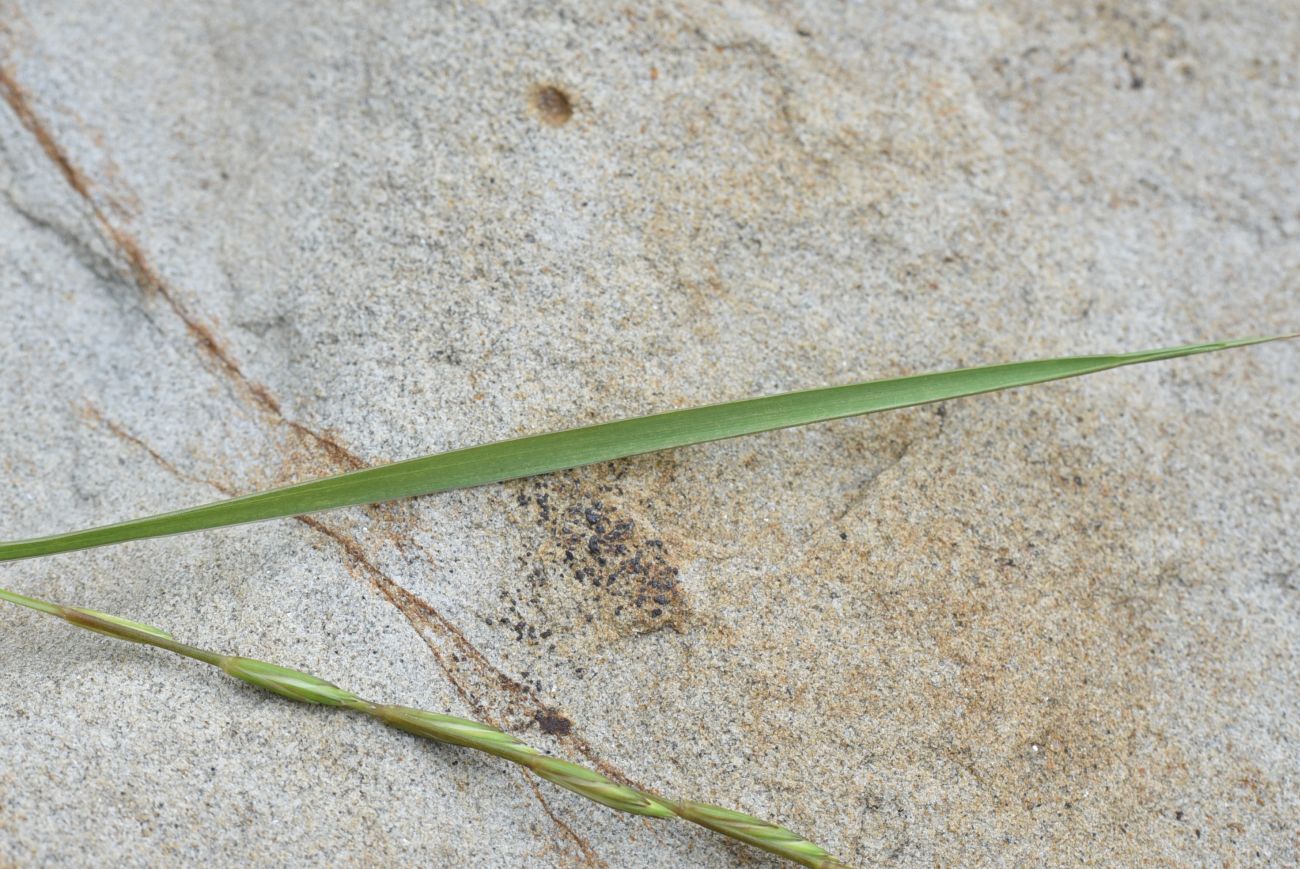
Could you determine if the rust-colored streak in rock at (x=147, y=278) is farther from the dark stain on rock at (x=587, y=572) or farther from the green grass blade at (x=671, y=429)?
the dark stain on rock at (x=587, y=572)

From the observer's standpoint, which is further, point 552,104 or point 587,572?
point 552,104

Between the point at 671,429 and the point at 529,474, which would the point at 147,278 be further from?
the point at 671,429

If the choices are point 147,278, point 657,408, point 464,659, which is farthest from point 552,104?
point 464,659

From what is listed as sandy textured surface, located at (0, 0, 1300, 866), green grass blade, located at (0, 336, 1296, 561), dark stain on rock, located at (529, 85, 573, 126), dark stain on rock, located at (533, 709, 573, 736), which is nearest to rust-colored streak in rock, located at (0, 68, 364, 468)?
sandy textured surface, located at (0, 0, 1300, 866)

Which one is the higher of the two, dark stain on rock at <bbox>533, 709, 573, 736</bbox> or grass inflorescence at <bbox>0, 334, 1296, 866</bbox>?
grass inflorescence at <bbox>0, 334, 1296, 866</bbox>

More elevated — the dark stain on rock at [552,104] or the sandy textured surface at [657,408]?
the dark stain on rock at [552,104]

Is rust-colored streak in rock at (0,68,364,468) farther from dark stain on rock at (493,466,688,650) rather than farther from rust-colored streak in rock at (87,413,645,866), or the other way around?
dark stain on rock at (493,466,688,650)

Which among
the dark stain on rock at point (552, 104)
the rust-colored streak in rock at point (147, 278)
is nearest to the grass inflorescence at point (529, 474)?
the rust-colored streak in rock at point (147, 278)

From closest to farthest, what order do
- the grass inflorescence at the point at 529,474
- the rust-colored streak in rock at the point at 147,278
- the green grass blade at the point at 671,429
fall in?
the grass inflorescence at the point at 529,474 < the green grass blade at the point at 671,429 < the rust-colored streak in rock at the point at 147,278
